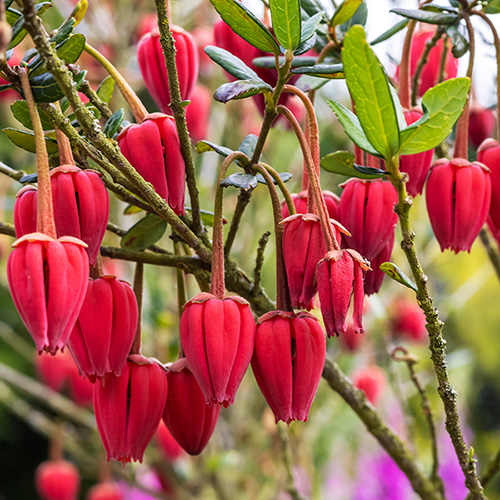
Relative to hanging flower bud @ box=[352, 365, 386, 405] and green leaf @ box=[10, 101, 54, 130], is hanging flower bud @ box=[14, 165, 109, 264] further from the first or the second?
hanging flower bud @ box=[352, 365, 386, 405]

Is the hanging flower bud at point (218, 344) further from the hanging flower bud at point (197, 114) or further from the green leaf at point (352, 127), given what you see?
the hanging flower bud at point (197, 114)

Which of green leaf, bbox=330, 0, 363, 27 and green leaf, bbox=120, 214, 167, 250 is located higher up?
green leaf, bbox=330, 0, 363, 27

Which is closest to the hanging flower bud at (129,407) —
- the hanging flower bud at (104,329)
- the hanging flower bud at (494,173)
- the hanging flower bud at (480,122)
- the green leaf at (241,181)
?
the hanging flower bud at (104,329)

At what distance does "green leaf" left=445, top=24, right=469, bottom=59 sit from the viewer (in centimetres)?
43

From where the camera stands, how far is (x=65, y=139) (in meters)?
0.33

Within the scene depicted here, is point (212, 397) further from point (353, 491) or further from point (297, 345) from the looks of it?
point (353, 491)

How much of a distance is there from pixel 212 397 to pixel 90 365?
0.21ft

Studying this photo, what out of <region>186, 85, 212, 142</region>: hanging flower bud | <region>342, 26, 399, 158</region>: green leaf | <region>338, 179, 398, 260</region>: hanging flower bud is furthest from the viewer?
<region>186, 85, 212, 142</region>: hanging flower bud

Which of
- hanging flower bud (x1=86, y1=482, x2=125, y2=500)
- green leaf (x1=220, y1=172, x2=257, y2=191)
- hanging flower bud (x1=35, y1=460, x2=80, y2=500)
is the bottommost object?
hanging flower bud (x1=35, y1=460, x2=80, y2=500)

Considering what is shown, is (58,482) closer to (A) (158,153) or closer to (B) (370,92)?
(A) (158,153)

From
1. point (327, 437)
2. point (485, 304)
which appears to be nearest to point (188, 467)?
point (327, 437)

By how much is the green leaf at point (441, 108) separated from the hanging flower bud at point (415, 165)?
8cm

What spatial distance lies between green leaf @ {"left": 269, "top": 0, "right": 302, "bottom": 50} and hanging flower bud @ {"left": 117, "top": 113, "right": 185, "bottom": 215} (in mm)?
80

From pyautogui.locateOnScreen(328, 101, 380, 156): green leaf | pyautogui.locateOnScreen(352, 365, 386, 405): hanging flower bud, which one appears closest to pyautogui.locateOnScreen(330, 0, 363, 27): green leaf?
pyautogui.locateOnScreen(328, 101, 380, 156): green leaf
